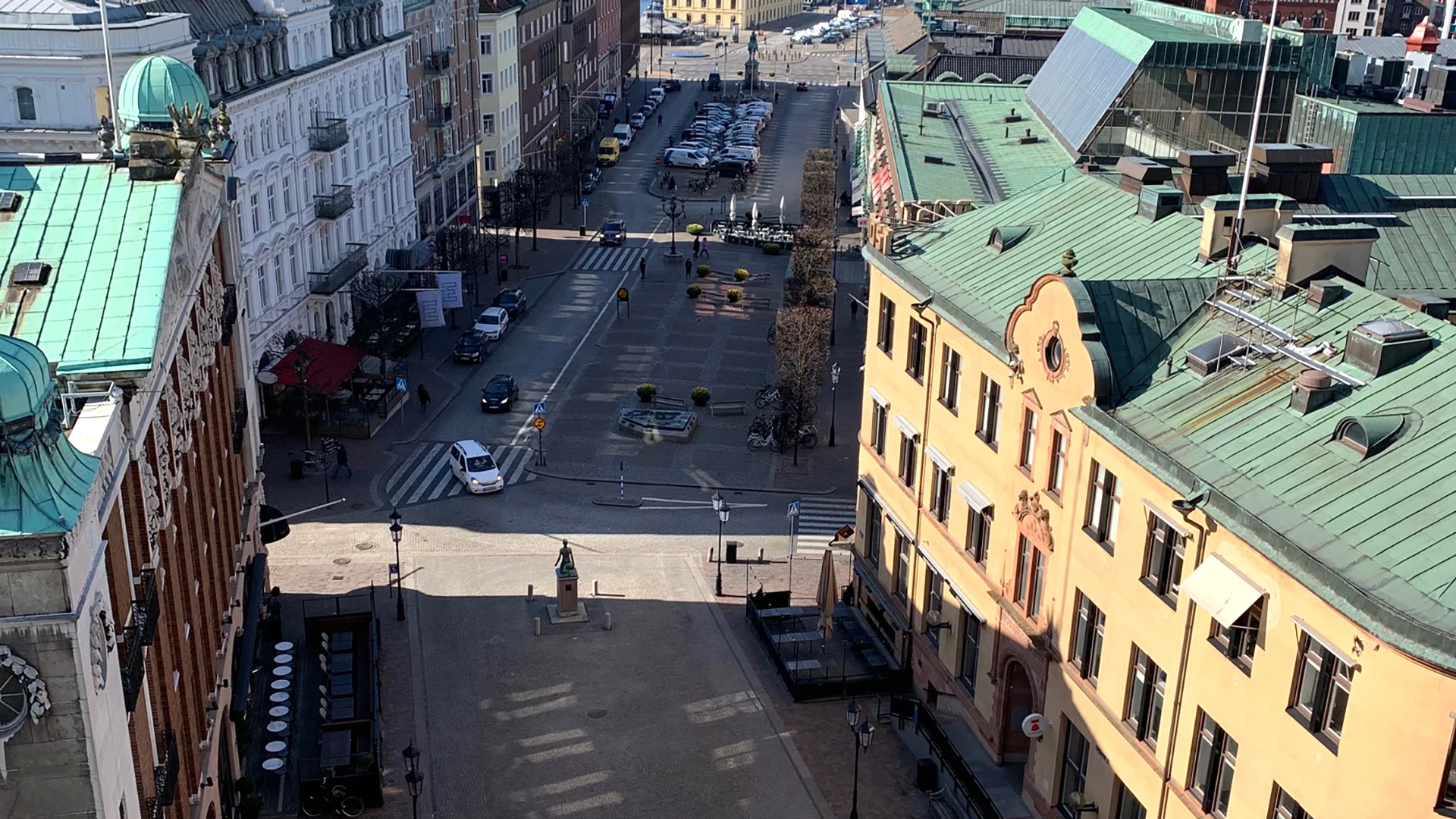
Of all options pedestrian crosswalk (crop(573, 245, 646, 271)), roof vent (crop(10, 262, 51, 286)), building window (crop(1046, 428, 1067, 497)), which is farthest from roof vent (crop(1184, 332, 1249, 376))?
pedestrian crosswalk (crop(573, 245, 646, 271))

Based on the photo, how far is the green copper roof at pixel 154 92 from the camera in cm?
4116

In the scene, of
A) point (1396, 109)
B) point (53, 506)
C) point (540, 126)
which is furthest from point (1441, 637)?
point (540, 126)

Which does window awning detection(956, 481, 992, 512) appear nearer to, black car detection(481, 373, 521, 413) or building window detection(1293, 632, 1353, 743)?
building window detection(1293, 632, 1353, 743)

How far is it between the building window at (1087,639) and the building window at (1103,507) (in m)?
2.03

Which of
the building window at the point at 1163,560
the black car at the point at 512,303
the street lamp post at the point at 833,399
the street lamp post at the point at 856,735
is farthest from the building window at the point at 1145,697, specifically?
the black car at the point at 512,303

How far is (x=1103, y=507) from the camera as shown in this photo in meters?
37.2

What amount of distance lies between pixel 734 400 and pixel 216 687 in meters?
44.6

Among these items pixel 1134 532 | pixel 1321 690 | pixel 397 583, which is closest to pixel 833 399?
pixel 397 583

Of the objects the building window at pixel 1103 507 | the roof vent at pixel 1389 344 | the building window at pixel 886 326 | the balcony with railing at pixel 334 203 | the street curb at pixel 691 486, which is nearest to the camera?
the roof vent at pixel 1389 344

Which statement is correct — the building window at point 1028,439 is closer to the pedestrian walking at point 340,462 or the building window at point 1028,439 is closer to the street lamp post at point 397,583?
the street lamp post at point 397,583

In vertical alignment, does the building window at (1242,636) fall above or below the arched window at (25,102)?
below

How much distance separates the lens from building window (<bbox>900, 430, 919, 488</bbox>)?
49438 mm

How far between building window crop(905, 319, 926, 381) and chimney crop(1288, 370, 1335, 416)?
15922mm

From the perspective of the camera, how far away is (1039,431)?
4003 cm
